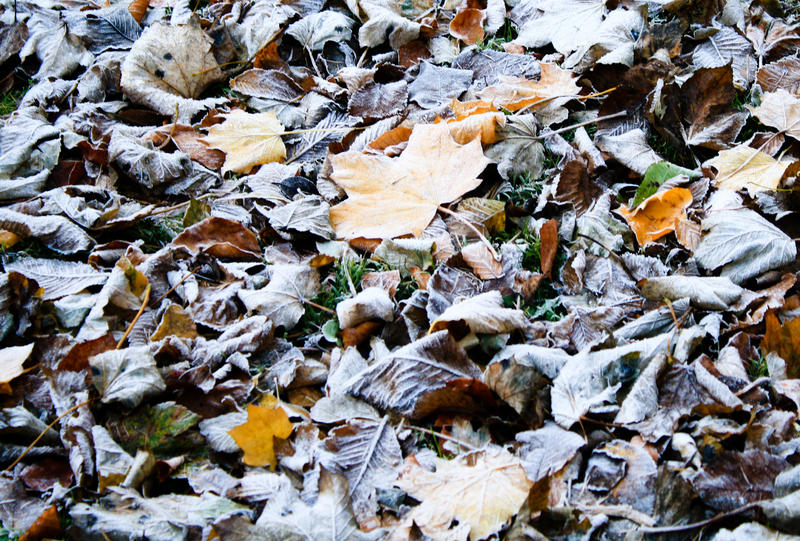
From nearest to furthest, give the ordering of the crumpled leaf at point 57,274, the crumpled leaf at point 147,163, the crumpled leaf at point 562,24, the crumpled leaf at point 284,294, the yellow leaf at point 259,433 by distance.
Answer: the yellow leaf at point 259,433 < the crumpled leaf at point 284,294 < the crumpled leaf at point 57,274 < the crumpled leaf at point 147,163 < the crumpled leaf at point 562,24

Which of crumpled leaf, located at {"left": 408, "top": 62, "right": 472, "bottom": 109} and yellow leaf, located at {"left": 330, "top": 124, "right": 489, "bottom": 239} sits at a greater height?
crumpled leaf, located at {"left": 408, "top": 62, "right": 472, "bottom": 109}

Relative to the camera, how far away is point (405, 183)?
2309 mm

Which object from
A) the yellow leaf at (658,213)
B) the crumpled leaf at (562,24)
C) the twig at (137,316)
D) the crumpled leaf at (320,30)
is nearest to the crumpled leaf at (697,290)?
the yellow leaf at (658,213)

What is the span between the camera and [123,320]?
6.78 ft

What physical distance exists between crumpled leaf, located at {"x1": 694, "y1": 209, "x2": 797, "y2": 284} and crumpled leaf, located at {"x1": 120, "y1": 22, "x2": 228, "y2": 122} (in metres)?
2.09

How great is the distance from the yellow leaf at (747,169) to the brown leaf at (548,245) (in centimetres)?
64

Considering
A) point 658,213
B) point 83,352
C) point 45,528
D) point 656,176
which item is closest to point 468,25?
point 656,176

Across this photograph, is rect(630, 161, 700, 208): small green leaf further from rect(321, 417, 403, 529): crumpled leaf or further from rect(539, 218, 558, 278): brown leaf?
rect(321, 417, 403, 529): crumpled leaf

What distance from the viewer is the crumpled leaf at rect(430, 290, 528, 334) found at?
1.79 metres

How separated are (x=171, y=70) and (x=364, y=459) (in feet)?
7.14

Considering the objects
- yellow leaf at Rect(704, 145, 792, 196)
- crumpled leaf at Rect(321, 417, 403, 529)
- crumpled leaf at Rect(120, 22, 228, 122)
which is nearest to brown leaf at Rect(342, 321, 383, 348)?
crumpled leaf at Rect(321, 417, 403, 529)

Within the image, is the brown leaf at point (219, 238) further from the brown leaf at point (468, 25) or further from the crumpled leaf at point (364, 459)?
the brown leaf at point (468, 25)

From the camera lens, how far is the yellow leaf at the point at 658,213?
2.12m

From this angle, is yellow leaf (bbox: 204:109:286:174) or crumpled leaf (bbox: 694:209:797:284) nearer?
crumpled leaf (bbox: 694:209:797:284)
